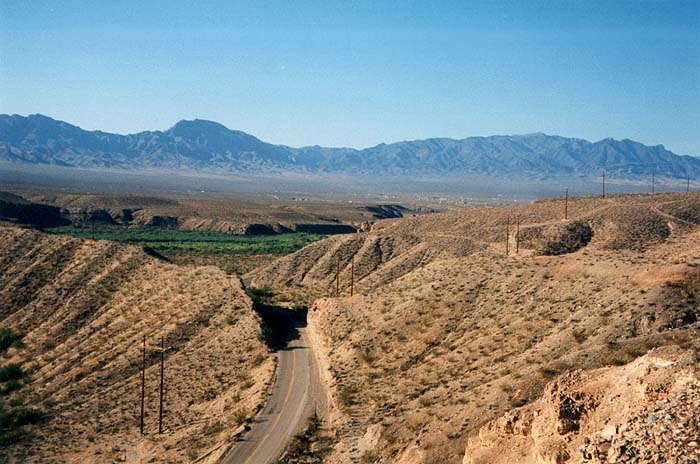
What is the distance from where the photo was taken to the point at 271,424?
26.1 meters

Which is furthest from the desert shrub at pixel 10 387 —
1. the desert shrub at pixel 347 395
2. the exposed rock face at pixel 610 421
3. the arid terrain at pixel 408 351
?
the exposed rock face at pixel 610 421

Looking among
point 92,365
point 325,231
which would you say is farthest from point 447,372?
point 325,231

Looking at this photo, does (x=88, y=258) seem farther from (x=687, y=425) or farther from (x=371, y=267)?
(x=687, y=425)

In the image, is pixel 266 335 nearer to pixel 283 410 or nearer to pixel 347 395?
pixel 283 410

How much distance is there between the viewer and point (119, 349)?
133 feet

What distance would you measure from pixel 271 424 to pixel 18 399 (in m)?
18.1

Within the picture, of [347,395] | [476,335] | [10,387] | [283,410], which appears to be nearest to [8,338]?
[10,387]

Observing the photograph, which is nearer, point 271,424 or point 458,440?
point 458,440

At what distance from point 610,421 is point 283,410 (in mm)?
16968

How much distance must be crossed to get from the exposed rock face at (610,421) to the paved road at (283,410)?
9.67m

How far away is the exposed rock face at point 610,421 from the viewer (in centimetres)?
1143

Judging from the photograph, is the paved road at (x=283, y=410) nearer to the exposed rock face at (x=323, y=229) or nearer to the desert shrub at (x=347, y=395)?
the desert shrub at (x=347, y=395)

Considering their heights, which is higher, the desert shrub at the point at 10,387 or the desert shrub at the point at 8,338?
the desert shrub at the point at 8,338

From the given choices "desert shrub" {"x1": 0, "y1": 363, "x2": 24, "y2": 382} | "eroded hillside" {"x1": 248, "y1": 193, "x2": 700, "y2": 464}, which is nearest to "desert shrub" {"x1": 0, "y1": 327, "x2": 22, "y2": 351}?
"desert shrub" {"x1": 0, "y1": 363, "x2": 24, "y2": 382}
